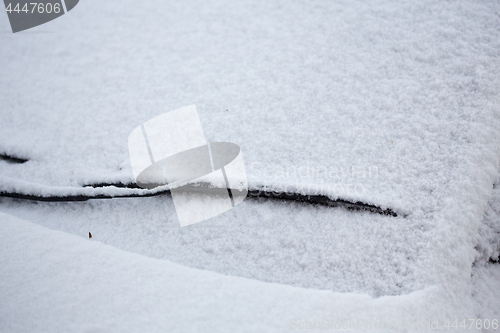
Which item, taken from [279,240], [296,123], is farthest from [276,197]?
[296,123]

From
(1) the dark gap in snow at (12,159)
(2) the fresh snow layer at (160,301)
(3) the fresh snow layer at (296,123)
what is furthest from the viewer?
(1) the dark gap in snow at (12,159)

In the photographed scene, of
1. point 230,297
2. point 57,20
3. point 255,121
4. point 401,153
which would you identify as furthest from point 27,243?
point 57,20

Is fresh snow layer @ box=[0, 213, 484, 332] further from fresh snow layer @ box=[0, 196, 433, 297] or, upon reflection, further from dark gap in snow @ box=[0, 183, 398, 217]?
dark gap in snow @ box=[0, 183, 398, 217]

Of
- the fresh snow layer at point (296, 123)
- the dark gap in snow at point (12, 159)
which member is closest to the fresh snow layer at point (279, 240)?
the fresh snow layer at point (296, 123)

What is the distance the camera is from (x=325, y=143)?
783mm

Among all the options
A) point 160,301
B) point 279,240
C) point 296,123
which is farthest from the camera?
point 296,123

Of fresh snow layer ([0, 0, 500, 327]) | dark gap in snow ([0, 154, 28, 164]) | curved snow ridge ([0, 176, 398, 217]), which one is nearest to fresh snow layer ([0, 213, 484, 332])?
fresh snow layer ([0, 0, 500, 327])

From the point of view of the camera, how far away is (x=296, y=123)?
0.83 meters

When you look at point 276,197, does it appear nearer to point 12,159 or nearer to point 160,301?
point 160,301

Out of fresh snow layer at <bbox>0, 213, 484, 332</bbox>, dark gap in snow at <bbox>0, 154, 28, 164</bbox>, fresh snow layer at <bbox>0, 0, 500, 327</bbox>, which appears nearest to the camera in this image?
fresh snow layer at <bbox>0, 213, 484, 332</bbox>

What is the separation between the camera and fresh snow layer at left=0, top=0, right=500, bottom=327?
0.64 meters

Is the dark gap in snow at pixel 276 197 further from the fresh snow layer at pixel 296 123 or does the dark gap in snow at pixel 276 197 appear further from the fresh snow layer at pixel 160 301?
the fresh snow layer at pixel 160 301

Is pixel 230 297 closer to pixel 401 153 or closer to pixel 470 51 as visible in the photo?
pixel 401 153

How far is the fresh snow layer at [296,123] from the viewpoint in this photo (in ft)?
2.10
